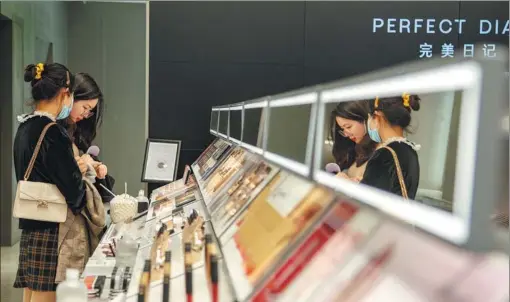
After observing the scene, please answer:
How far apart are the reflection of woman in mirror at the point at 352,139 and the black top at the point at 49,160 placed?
170cm

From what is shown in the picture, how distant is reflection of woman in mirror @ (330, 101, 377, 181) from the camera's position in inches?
185

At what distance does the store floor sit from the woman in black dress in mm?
2255

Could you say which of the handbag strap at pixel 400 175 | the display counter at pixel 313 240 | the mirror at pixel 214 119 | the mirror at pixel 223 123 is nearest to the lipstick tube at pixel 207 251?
the display counter at pixel 313 240

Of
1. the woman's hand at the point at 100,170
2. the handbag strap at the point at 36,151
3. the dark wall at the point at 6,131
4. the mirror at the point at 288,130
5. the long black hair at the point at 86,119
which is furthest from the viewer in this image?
the dark wall at the point at 6,131

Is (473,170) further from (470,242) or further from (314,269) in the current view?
(314,269)

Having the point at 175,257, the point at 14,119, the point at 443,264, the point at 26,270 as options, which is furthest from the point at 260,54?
the point at 443,264

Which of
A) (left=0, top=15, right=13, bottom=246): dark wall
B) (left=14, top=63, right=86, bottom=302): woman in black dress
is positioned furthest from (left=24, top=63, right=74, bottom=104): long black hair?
(left=0, top=15, right=13, bottom=246): dark wall

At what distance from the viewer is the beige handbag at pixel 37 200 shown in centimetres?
325

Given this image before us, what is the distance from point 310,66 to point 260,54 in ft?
1.71

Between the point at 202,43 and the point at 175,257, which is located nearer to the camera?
the point at 175,257

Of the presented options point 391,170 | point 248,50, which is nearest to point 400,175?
point 391,170

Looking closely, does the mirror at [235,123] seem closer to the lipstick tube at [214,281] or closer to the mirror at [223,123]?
the mirror at [223,123]

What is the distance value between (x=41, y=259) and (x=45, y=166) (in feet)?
1.59

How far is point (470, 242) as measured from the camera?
0.79 m
